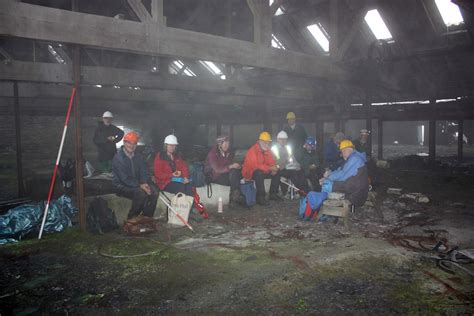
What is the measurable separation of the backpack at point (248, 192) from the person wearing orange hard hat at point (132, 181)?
229 centimetres

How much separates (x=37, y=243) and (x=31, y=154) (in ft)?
58.8

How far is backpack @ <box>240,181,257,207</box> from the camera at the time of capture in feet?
25.9

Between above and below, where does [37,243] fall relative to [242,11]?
below

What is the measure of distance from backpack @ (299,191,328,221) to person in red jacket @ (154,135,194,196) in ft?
8.09

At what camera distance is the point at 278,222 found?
21.8ft

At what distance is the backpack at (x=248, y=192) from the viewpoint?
25.9 ft

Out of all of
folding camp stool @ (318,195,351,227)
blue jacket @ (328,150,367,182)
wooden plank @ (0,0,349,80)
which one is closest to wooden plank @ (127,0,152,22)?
wooden plank @ (0,0,349,80)

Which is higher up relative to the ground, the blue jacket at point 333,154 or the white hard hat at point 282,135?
the white hard hat at point 282,135

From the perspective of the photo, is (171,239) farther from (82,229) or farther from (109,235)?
(82,229)

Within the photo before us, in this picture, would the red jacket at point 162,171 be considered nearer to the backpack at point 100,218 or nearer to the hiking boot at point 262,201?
the backpack at point 100,218

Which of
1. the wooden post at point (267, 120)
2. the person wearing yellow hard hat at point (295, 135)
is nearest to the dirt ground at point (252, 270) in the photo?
the person wearing yellow hard hat at point (295, 135)

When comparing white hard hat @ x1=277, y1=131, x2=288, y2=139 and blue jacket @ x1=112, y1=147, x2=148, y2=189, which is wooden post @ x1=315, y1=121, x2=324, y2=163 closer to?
white hard hat @ x1=277, y1=131, x2=288, y2=139

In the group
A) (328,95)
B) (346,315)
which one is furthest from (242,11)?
(346,315)

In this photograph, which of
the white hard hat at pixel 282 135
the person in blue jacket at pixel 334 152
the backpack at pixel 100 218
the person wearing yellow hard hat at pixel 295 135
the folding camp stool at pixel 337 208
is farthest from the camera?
the person wearing yellow hard hat at pixel 295 135
